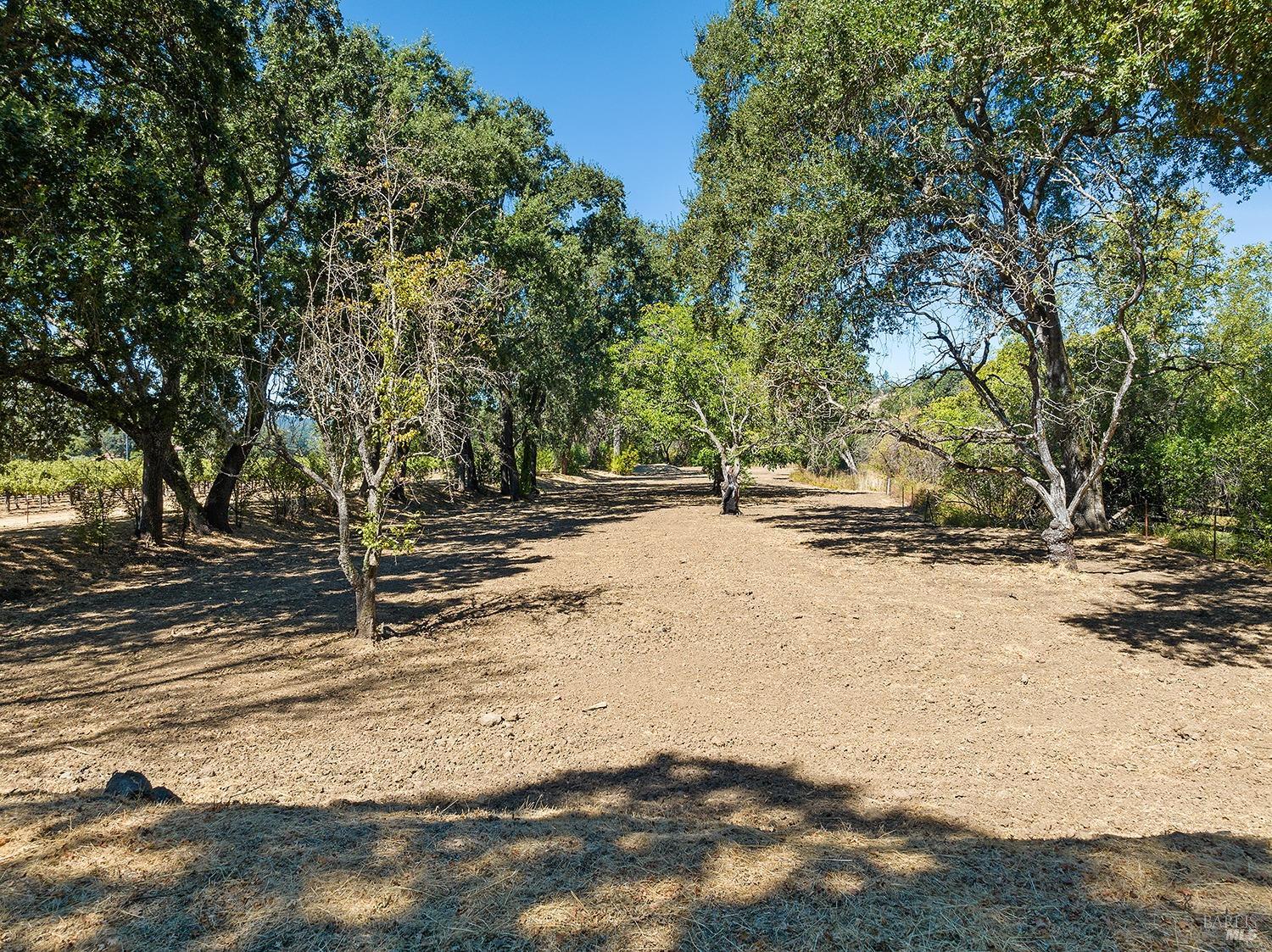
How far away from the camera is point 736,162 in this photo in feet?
71.6

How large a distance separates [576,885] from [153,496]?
14124 millimetres

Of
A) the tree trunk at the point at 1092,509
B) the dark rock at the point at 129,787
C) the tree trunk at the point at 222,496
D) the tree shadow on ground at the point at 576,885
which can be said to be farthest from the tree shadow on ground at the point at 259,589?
the tree trunk at the point at 1092,509

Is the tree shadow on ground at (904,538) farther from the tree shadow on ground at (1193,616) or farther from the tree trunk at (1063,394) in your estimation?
the tree shadow on ground at (1193,616)

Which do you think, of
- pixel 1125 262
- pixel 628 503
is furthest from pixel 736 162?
pixel 1125 262

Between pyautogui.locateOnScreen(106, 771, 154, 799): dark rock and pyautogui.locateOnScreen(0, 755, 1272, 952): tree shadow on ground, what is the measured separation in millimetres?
172

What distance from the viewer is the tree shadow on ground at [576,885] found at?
2170 millimetres

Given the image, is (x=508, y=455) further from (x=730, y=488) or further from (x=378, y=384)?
(x=378, y=384)

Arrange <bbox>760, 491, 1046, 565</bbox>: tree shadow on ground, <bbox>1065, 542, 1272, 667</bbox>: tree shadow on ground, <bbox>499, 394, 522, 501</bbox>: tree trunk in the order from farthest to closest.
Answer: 1. <bbox>499, 394, 522, 501</bbox>: tree trunk
2. <bbox>760, 491, 1046, 565</bbox>: tree shadow on ground
3. <bbox>1065, 542, 1272, 667</bbox>: tree shadow on ground

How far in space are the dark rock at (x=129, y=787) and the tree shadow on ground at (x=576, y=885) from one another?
0.17m

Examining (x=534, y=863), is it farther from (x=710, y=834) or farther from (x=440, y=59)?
(x=440, y=59)

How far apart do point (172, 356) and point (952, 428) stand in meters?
14.0

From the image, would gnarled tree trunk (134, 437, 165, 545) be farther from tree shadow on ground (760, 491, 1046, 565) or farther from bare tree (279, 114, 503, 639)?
tree shadow on ground (760, 491, 1046, 565)

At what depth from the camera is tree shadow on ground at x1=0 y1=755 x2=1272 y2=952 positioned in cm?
217

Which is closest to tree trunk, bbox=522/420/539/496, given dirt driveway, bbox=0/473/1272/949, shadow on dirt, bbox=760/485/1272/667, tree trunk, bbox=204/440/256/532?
tree trunk, bbox=204/440/256/532
